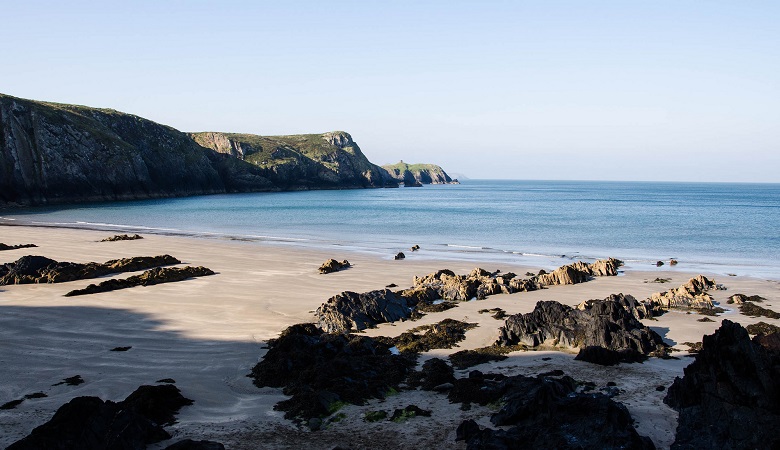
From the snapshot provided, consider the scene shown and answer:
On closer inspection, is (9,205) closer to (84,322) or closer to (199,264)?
(199,264)

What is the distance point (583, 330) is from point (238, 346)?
32.8 ft

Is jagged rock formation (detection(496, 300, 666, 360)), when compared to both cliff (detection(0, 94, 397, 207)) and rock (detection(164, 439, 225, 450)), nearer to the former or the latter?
rock (detection(164, 439, 225, 450))

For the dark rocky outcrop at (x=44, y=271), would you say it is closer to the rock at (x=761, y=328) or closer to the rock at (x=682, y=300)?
the rock at (x=682, y=300)

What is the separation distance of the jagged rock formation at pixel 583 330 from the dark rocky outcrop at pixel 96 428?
32.3ft

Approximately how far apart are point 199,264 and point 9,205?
239 ft

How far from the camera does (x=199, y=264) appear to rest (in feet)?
101

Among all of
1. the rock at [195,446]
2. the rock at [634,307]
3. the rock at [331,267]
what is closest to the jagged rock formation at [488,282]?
the rock at [634,307]

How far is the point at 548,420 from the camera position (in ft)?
31.3

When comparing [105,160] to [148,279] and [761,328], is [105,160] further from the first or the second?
[761,328]

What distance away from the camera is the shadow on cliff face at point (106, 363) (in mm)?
11266

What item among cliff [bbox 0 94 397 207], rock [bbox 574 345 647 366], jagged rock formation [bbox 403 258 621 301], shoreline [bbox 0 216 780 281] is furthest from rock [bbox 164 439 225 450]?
cliff [bbox 0 94 397 207]

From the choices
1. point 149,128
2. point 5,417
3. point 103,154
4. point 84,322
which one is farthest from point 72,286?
point 149,128

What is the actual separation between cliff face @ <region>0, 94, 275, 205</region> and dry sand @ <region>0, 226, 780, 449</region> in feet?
259

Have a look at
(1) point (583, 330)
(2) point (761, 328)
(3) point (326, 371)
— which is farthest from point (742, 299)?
(3) point (326, 371)
